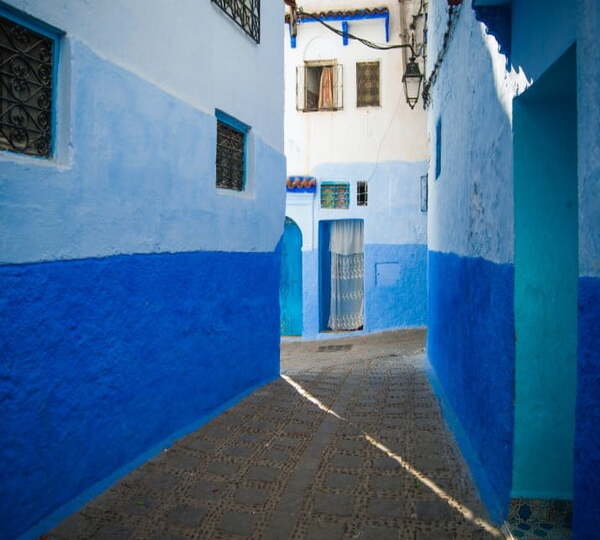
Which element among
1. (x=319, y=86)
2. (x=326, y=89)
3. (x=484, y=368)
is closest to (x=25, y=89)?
(x=484, y=368)

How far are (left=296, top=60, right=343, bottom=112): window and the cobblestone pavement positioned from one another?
9.52m

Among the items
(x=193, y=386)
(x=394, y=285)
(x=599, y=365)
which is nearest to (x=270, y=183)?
(x=193, y=386)

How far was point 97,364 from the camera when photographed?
3715 millimetres

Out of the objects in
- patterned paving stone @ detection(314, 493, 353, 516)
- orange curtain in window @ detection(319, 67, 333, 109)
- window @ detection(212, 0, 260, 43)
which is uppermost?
orange curtain in window @ detection(319, 67, 333, 109)

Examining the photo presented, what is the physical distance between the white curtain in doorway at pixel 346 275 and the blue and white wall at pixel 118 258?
7.89 meters

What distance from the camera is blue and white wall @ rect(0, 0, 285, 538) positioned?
3.13 m

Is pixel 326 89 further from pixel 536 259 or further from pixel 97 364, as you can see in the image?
pixel 536 259

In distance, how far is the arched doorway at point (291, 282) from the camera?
580 inches

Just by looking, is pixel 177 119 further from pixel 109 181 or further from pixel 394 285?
pixel 394 285

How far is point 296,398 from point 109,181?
3668mm

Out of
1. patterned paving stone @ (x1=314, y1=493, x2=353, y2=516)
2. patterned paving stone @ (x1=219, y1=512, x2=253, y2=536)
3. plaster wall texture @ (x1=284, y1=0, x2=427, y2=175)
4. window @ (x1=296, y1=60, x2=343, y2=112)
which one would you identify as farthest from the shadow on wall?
window @ (x1=296, y1=60, x2=343, y2=112)

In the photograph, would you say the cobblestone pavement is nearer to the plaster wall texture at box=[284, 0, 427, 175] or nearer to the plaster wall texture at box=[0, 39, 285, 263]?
the plaster wall texture at box=[0, 39, 285, 263]

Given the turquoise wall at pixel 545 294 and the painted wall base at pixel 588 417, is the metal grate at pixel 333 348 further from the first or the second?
the painted wall base at pixel 588 417

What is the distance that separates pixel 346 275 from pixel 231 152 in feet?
27.3
